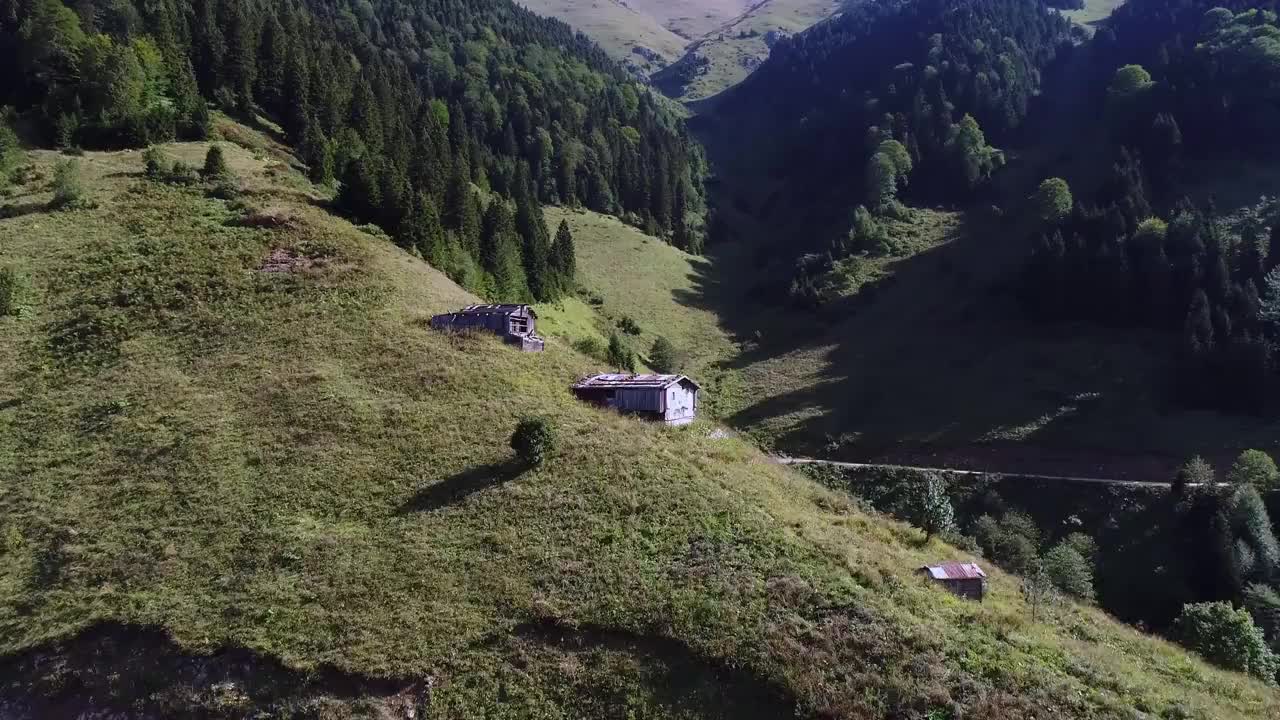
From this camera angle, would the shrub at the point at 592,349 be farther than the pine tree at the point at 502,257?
No

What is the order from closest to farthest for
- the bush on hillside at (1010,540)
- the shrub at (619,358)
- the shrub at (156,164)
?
the bush on hillside at (1010,540)
the shrub at (156,164)
the shrub at (619,358)

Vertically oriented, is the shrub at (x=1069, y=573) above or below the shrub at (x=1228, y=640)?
below

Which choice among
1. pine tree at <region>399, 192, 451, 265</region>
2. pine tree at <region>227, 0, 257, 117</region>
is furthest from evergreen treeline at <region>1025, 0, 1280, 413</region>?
Answer: pine tree at <region>227, 0, 257, 117</region>

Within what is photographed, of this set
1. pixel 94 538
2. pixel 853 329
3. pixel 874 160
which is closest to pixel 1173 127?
pixel 874 160

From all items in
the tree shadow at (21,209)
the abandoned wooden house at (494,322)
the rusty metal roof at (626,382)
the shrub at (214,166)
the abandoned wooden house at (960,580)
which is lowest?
the abandoned wooden house at (960,580)

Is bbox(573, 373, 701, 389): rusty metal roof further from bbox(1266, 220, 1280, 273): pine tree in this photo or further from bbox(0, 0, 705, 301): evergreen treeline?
bbox(1266, 220, 1280, 273): pine tree

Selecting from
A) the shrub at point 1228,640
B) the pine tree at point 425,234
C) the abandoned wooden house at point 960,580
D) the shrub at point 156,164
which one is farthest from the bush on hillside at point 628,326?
the abandoned wooden house at point 960,580

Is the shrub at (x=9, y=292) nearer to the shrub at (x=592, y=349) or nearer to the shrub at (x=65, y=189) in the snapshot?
the shrub at (x=65, y=189)
